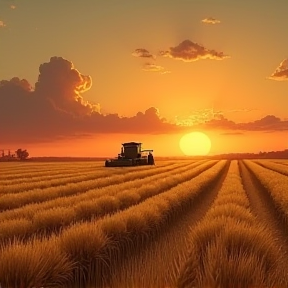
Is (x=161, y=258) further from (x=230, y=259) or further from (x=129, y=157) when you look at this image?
(x=129, y=157)

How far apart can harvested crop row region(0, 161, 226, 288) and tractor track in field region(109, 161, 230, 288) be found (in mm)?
253

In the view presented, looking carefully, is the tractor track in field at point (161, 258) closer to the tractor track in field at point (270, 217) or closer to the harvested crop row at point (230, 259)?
the harvested crop row at point (230, 259)

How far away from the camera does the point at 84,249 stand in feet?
25.3

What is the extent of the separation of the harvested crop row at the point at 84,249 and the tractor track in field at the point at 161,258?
0.25m

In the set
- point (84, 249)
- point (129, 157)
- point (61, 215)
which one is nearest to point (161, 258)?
point (84, 249)

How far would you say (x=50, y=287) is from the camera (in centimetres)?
587

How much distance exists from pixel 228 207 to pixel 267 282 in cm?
676

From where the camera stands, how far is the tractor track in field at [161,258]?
212 inches

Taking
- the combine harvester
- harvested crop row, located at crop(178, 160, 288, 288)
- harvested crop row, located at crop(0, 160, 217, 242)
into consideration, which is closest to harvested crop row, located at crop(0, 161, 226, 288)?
harvested crop row, located at crop(0, 160, 217, 242)

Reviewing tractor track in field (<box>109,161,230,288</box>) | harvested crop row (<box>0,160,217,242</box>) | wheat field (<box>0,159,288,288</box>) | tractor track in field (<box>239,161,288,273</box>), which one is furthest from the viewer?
tractor track in field (<box>239,161,288,273</box>)

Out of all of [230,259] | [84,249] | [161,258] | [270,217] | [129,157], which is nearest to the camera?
[230,259]

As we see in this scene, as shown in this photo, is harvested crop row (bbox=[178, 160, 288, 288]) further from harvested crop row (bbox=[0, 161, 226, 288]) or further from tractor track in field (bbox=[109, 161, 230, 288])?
harvested crop row (bbox=[0, 161, 226, 288])

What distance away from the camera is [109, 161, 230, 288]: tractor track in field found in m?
5.38

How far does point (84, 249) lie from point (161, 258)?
2202mm
